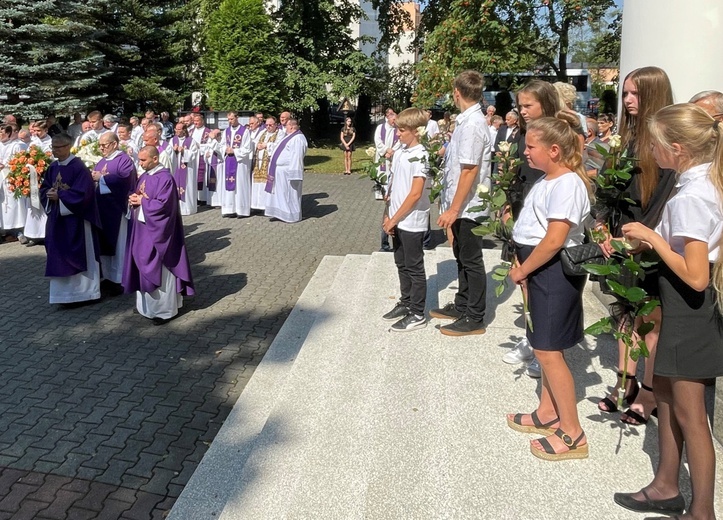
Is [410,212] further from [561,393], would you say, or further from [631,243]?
[631,243]

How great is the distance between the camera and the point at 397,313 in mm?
5641

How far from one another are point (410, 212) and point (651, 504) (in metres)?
3.02

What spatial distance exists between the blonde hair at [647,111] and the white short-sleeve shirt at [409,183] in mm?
1864

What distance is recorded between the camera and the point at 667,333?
2738 mm

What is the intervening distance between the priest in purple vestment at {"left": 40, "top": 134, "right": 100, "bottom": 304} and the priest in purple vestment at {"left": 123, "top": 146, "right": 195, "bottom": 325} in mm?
1021

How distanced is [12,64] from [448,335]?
18.9m

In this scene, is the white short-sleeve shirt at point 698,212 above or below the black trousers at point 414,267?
above

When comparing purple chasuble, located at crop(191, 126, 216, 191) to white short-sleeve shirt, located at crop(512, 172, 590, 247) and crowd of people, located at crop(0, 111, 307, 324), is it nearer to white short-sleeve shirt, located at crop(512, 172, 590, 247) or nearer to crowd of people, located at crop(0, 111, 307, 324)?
crowd of people, located at crop(0, 111, 307, 324)

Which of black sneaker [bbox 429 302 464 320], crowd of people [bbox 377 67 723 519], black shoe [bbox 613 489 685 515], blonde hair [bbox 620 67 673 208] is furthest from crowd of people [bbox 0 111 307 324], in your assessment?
black shoe [bbox 613 489 685 515]

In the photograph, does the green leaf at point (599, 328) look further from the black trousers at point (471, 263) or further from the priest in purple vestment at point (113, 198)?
the priest in purple vestment at point (113, 198)

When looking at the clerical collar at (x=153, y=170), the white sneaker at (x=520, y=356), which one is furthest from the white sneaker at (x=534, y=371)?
the clerical collar at (x=153, y=170)

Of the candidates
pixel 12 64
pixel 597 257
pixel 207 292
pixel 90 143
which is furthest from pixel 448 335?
pixel 12 64

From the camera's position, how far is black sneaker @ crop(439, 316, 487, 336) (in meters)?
5.15

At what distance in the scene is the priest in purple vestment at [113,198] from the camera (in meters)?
7.95
